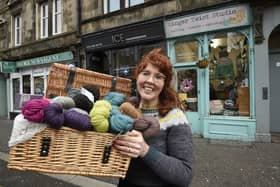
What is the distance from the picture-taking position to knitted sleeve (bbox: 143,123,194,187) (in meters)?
1.30

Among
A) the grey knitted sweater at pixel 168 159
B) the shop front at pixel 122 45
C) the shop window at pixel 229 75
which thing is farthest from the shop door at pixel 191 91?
the grey knitted sweater at pixel 168 159

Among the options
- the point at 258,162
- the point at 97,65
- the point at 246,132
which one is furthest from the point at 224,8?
the point at 97,65

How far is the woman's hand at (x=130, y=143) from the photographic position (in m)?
1.21

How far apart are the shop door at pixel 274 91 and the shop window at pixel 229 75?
2.94 ft

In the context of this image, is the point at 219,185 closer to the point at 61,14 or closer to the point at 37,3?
the point at 61,14

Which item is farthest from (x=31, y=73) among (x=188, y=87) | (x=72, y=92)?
(x=72, y=92)

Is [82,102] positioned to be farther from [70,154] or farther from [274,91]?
[274,91]

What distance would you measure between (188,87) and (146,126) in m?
7.47

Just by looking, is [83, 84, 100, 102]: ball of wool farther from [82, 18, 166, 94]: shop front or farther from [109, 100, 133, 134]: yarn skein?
[82, 18, 166, 94]: shop front

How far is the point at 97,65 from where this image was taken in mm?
11516

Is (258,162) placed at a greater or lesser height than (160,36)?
lesser

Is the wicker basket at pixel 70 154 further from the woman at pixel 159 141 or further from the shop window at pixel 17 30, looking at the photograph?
the shop window at pixel 17 30

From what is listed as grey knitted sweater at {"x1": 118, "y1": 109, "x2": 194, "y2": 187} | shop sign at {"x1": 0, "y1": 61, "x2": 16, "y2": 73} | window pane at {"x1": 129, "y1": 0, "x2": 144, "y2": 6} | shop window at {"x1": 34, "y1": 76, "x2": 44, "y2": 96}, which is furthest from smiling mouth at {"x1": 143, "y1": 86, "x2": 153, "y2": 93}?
shop sign at {"x1": 0, "y1": 61, "x2": 16, "y2": 73}

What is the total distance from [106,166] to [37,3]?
15.1 meters
